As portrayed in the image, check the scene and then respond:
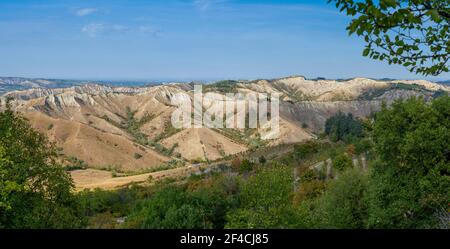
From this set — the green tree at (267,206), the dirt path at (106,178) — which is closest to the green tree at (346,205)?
the green tree at (267,206)

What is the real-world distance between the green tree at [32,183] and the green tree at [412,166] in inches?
813

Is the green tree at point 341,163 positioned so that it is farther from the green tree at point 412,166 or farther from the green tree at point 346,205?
the green tree at point 412,166

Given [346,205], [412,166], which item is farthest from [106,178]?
[412,166]

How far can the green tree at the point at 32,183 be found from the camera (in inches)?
786

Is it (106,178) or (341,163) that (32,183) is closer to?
(341,163)

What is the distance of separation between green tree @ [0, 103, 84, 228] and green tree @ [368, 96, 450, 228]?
20.6 m

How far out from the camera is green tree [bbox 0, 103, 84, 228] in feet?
65.5

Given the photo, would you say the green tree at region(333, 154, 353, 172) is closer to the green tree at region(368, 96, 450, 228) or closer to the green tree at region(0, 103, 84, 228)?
the green tree at region(368, 96, 450, 228)

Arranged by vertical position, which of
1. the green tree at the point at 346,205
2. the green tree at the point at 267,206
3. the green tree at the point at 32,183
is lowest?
the green tree at the point at 346,205

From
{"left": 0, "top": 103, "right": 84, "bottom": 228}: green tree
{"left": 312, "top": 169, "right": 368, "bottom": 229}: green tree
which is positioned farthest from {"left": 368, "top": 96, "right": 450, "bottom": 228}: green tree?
{"left": 0, "top": 103, "right": 84, "bottom": 228}: green tree

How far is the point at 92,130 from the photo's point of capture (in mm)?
190000
